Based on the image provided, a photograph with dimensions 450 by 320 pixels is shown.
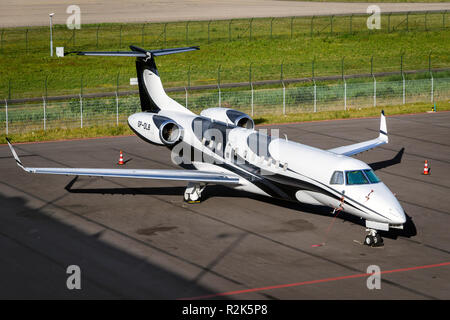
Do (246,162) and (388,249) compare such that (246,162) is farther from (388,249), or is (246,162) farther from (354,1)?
(354,1)

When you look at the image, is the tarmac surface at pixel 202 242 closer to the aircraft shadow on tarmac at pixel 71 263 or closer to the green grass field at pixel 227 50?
the aircraft shadow on tarmac at pixel 71 263

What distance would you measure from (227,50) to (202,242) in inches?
2058

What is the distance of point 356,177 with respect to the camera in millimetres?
23062

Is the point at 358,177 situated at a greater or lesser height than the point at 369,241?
greater

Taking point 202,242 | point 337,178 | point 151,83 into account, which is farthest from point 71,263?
point 151,83

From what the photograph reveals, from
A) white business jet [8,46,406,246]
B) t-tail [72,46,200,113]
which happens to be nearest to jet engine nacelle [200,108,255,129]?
white business jet [8,46,406,246]

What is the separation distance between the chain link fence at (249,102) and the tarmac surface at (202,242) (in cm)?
1104

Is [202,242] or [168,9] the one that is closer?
[202,242]

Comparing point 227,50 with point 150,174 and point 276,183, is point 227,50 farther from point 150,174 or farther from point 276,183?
point 276,183

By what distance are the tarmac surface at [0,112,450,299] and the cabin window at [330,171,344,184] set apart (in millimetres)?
1993

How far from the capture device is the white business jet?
2272 cm

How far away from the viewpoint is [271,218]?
2569 centimetres

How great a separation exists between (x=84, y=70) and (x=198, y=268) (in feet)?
157

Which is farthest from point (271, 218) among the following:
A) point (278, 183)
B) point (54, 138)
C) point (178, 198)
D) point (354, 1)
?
point (354, 1)
